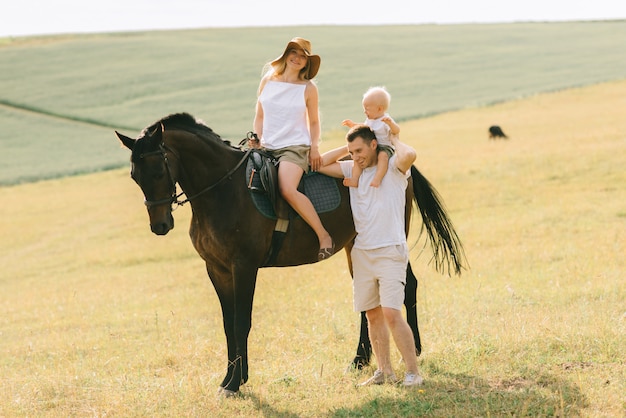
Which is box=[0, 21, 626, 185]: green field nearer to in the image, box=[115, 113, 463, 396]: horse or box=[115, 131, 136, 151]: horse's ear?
box=[115, 113, 463, 396]: horse

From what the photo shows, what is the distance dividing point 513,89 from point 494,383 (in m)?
43.3

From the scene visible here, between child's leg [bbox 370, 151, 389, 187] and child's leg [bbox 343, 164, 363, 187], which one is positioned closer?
child's leg [bbox 370, 151, 389, 187]

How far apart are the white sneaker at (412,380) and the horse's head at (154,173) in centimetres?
222

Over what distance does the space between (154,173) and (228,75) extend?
5036 centimetres

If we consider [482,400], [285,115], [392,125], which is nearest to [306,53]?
[285,115]

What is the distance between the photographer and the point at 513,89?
4681 centimetres

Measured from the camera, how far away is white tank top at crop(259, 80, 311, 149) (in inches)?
258

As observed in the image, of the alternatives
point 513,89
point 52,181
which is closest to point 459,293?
point 52,181

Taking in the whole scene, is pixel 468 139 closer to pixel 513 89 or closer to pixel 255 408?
pixel 513 89

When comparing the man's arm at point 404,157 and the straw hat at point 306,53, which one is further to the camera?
the straw hat at point 306,53

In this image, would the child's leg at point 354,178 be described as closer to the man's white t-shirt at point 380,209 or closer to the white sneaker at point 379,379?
the man's white t-shirt at point 380,209

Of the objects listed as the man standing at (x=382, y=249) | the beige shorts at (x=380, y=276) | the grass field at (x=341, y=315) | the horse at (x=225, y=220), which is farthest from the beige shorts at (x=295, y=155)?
the grass field at (x=341, y=315)

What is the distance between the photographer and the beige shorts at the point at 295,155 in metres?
6.52

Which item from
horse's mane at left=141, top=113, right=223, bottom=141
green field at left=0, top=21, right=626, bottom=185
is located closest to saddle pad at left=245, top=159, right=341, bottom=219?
horse's mane at left=141, top=113, right=223, bottom=141
